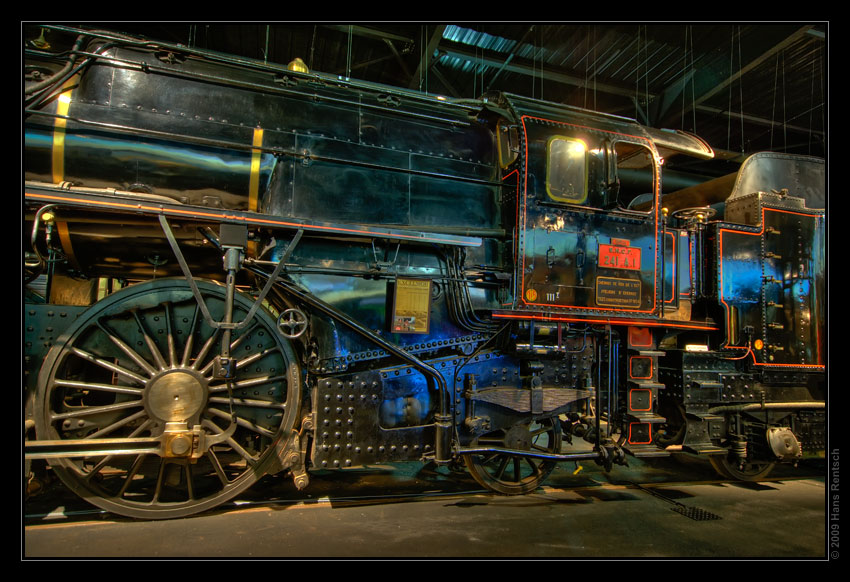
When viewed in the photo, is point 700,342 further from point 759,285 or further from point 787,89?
point 787,89

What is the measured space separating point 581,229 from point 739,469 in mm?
3067

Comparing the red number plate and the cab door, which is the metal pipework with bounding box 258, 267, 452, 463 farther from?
the red number plate

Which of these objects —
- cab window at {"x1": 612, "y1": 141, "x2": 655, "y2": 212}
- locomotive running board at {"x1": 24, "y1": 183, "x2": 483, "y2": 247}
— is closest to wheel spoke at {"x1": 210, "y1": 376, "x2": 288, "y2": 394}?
locomotive running board at {"x1": 24, "y1": 183, "x2": 483, "y2": 247}

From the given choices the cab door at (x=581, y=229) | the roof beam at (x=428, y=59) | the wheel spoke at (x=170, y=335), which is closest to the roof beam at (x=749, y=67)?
the cab door at (x=581, y=229)

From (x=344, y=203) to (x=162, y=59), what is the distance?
1.57m

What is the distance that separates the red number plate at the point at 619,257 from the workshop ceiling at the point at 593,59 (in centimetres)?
363

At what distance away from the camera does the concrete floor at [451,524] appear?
2.45m

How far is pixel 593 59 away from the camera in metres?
6.43

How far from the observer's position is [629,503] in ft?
11.1

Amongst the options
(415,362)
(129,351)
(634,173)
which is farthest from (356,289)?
(634,173)

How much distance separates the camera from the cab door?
330 centimetres

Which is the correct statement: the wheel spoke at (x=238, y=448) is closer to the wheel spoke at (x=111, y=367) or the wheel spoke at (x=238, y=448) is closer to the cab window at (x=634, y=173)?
the wheel spoke at (x=111, y=367)

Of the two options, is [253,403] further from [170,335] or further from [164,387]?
[170,335]

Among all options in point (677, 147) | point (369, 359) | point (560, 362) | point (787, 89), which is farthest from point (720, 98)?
point (369, 359)
